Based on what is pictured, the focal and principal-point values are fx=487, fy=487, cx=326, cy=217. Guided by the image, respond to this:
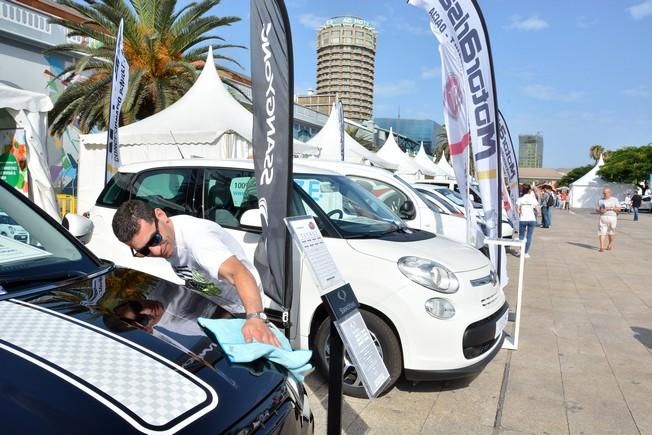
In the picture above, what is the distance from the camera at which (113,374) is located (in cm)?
151

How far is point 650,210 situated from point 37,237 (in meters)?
50.8

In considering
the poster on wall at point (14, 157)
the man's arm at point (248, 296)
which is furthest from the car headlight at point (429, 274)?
the poster on wall at point (14, 157)

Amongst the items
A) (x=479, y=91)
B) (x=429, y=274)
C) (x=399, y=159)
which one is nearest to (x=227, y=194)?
(x=429, y=274)

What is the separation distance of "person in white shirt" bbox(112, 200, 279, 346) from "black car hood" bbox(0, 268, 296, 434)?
13.2 inches

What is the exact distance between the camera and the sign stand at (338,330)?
2240mm

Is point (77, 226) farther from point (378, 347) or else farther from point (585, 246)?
point (585, 246)

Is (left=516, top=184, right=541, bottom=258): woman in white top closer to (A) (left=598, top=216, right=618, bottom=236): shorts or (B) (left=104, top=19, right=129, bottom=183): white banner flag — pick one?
(A) (left=598, top=216, right=618, bottom=236): shorts

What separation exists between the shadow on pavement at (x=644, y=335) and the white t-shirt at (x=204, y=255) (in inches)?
181

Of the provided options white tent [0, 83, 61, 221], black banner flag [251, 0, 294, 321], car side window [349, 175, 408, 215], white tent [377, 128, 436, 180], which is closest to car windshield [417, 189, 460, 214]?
car side window [349, 175, 408, 215]

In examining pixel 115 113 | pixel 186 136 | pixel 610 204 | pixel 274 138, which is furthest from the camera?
pixel 610 204

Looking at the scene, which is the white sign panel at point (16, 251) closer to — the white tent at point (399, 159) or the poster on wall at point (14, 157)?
the poster on wall at point (14, 157)

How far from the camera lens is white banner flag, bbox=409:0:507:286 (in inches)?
201

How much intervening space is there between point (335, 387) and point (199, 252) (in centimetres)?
104

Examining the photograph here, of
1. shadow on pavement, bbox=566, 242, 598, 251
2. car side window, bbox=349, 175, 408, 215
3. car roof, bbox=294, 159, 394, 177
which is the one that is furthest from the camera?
shadow on pavement, bbox=566, 242, 598, 251
